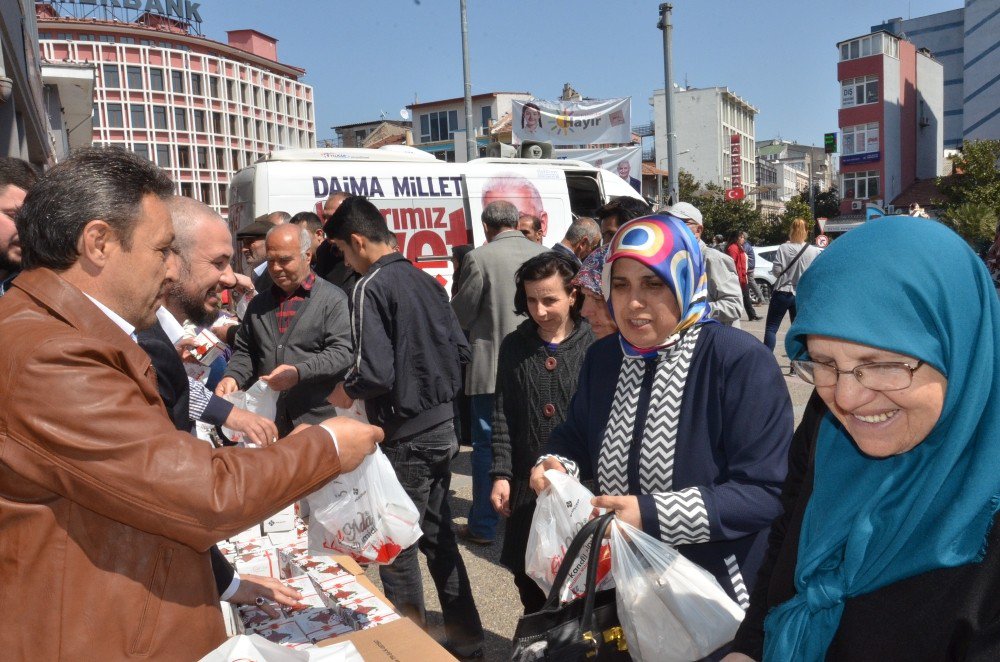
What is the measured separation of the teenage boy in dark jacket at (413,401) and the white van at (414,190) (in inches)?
175

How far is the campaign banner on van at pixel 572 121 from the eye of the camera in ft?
47.1

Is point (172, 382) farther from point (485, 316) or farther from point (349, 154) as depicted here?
point (349, 154)

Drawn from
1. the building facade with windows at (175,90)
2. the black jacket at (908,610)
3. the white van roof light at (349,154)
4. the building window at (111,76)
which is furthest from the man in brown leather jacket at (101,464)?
the building window at (111,76)

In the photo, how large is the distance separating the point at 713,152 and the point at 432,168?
266 feet

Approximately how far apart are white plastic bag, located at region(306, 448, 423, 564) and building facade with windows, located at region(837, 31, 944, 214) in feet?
192

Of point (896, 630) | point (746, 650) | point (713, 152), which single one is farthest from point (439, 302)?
point (713, 152)

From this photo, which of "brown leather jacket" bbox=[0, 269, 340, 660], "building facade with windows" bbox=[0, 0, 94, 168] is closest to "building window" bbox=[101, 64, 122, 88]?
"building facade with windows" bbox=[0, 0, 94, 168]

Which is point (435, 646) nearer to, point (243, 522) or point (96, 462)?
point (243, 522)

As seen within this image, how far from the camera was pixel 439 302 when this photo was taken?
3807mm

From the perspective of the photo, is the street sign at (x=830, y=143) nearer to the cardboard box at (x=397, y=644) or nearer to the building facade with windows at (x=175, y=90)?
the cardboard box at (x=397, y=644)

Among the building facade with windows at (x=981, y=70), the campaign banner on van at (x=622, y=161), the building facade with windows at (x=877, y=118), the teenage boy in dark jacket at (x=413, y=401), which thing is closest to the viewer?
the teenage boy in dark jacket at (x=413, y=401)

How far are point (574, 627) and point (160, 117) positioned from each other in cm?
9265

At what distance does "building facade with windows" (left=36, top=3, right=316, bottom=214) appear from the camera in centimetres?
7875

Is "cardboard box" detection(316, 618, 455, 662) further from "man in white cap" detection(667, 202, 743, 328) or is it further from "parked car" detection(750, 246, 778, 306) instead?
"parked car" detection(750, 246, 778, 306)
